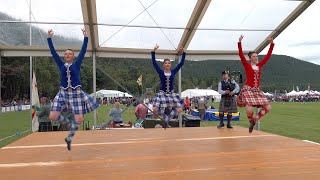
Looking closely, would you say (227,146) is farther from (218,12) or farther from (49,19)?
(49,19)

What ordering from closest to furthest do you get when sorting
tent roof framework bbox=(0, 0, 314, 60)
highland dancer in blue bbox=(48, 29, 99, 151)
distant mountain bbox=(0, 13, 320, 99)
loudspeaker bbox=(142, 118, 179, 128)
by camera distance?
highland dancer in blue bbox=(48, 29, 99, 151) → tent roof framework bbox=(0, 0, 314, 60) → distant mountain bbox=(0, 13, 320, 99) → loudspeaker bbox=(142, 118, 179, 128)

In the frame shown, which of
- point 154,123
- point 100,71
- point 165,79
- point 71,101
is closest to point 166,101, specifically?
point 165,79

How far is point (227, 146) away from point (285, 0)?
15.2ft

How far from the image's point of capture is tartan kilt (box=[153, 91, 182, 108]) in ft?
24.8

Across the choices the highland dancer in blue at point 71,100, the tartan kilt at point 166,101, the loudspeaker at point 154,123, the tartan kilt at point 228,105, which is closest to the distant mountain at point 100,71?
the tartan kilt at point 228,105

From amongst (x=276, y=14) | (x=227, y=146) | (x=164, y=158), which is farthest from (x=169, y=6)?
(x=164, y=158)

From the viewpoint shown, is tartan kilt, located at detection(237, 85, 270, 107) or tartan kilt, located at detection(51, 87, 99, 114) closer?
tartan kilt, located at detection(51, 87, 99, 114)

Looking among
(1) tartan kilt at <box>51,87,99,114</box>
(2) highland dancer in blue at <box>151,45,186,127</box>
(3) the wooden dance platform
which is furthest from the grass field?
(1) tartan kilt at <box>51,87,99,114</box>

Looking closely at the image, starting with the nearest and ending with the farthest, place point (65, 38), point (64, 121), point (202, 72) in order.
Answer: point (64, 121) → point (65, 38) → point (202, 72)

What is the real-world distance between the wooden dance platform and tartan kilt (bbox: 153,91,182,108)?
0.76 metres

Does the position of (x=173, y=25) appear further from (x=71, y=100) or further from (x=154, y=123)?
(x=71, y=100)

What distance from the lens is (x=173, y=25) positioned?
9.58 meters

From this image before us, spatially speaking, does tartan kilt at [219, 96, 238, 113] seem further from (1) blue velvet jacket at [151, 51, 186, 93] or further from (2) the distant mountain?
(1) blue velvet jacket at [151, 51, 186, 93]

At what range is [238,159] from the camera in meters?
4.74
